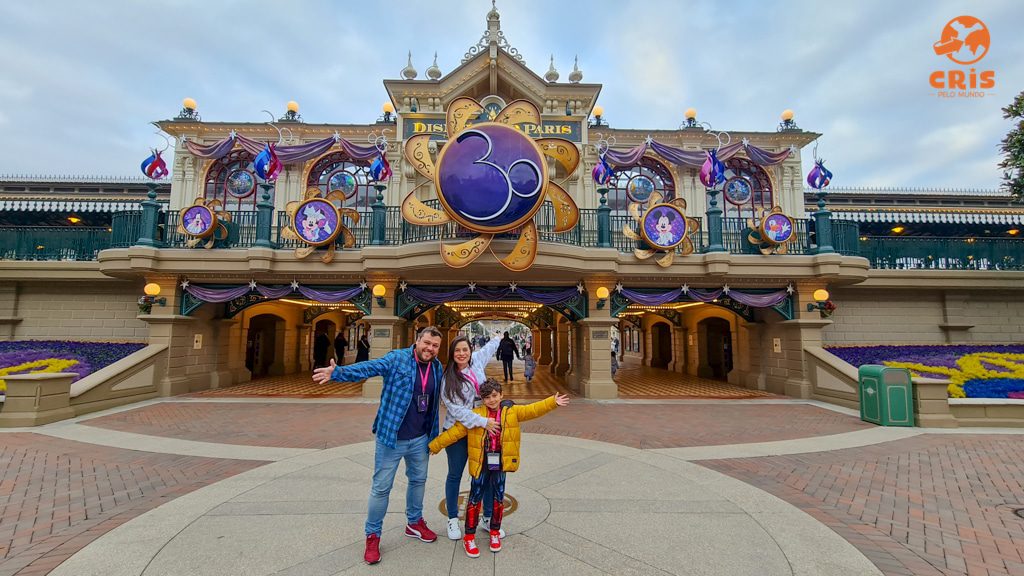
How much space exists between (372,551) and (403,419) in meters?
1.00

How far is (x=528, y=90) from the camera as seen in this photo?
15.3 metres

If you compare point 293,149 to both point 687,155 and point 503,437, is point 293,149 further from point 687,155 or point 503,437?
point 503,437

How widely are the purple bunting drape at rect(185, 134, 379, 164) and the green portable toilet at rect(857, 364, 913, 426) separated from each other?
15277mm

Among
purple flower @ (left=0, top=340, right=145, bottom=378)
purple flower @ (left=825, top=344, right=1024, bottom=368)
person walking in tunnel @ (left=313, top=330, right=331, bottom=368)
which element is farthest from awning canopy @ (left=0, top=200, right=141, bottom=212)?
purple flower @ (left=825, top=344, right=1024, bottom=368)

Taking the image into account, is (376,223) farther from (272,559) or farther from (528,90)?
(272,559)

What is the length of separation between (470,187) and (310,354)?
48.5 ft

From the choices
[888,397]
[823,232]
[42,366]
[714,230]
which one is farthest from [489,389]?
[42,366]

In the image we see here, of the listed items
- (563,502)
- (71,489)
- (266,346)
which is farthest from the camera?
(266,346)

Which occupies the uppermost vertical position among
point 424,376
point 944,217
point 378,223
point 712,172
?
point 712,172

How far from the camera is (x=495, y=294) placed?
40.7ft

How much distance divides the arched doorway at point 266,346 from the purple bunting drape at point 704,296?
14.4m

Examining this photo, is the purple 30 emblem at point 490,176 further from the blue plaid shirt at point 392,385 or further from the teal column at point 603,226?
the blue plaid shirt at point 392,385

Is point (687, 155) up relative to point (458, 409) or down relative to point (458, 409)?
up

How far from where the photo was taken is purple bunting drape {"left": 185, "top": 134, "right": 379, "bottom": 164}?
14930 millimetres
